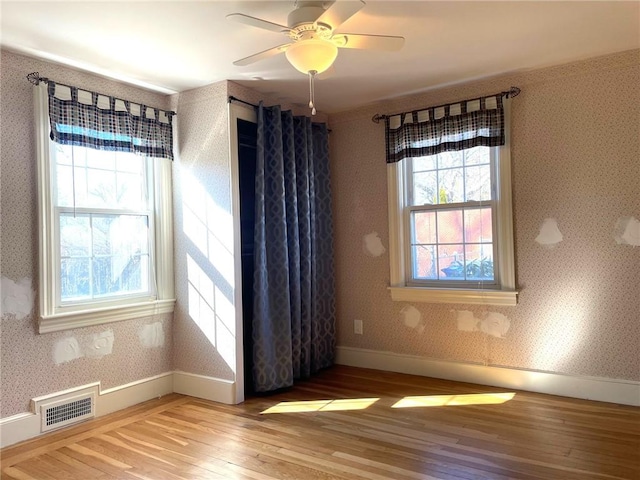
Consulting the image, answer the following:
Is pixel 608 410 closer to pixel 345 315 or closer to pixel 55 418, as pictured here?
pixel 345 315

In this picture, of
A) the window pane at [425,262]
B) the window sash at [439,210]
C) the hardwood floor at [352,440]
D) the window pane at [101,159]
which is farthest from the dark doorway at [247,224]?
the window pane at [425,262]

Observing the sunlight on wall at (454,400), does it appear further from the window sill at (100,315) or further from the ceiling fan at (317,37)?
the ceiling fan at (317,37)

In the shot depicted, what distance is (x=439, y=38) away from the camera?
2875 mm

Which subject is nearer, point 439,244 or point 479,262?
point 479,262

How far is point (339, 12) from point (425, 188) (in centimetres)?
210

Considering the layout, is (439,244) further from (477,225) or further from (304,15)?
(304,15)

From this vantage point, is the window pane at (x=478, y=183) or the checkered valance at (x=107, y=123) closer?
the checkered valance at (x=107, y=123)

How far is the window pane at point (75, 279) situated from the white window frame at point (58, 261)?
0.18ft

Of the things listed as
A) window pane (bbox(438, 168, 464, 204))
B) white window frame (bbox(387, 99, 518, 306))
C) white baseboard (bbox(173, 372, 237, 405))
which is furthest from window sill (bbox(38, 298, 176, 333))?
window pane (bbox(438, 168, 464, 204))

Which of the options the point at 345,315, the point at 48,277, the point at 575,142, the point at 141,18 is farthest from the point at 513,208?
the point at 48,277

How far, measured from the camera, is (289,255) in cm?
388

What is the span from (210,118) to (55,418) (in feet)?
7.56

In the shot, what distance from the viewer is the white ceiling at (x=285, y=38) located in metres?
2.45

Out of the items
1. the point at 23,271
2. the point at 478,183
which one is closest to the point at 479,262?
the point at 478,183
